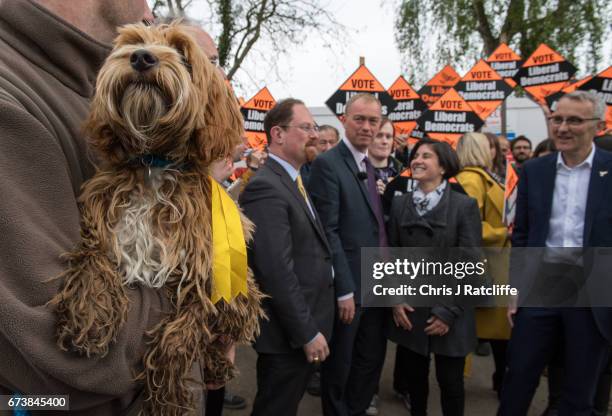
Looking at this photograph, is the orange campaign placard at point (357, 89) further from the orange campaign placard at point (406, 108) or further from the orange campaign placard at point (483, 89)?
the orange campaign placard at point (483, 89)

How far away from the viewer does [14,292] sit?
91cm

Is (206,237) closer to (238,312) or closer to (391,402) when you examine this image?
(238,312)

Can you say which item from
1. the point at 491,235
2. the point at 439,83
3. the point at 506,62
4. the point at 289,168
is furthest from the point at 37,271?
the point at 439,83

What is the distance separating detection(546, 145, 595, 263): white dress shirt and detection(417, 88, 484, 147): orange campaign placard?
123 inches

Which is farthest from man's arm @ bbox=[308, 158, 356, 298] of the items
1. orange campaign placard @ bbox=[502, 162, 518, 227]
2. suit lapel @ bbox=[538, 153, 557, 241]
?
orange campaign placard @ bbox=[502, 162, 518, 227]

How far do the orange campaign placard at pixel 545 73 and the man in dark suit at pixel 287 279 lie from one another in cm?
620

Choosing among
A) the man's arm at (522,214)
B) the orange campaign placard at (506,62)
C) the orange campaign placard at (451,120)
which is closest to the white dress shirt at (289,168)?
the man's arm at (522,214)

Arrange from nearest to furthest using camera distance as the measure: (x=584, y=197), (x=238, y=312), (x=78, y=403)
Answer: (x=78, y=403) < (x=238, y=312) < (x=584, y=197)

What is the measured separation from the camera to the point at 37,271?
93 cm

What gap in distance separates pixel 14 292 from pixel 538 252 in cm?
342

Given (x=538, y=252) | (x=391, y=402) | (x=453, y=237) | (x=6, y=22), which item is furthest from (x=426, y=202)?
(x=6, y=22)

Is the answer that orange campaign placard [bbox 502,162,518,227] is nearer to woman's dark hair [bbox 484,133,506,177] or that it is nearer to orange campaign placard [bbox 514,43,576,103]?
woman's dark hair [bbox 484,133,506,177]

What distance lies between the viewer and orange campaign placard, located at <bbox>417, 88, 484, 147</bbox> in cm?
650

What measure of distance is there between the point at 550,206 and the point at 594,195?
284 mm
